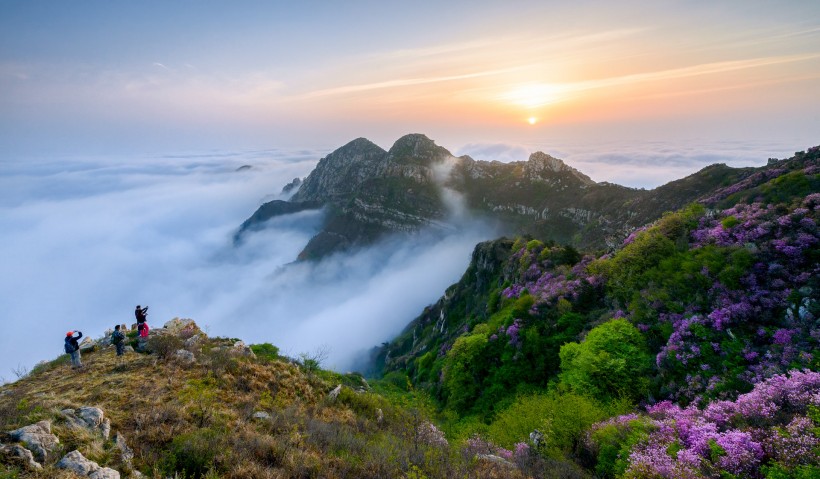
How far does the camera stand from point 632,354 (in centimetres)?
2217

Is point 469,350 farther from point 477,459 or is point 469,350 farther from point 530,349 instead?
point 477,459

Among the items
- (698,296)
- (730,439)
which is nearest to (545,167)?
(698,296)

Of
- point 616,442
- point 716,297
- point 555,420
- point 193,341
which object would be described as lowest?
point 555,420

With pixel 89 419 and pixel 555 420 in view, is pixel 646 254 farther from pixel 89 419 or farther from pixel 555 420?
pixel 89 419

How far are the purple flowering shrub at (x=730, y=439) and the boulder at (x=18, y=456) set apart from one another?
1759 cm

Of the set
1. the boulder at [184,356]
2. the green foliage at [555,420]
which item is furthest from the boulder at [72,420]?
the green foliage at [555,420]

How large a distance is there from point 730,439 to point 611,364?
10.7 meters

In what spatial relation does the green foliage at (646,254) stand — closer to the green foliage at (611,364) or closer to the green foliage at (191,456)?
the green foliage at (611,364)

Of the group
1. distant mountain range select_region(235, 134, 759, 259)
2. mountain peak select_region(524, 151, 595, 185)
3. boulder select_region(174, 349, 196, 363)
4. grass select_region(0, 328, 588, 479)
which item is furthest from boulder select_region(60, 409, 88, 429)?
mountain peak select_region(524, 151, 595, 185)

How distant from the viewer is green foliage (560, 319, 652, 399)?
21.1 m

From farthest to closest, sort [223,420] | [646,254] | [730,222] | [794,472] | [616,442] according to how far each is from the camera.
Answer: [646,254] → [730,222] → [616,442] → [223,420] → [794,472]

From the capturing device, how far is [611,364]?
71.8 ft

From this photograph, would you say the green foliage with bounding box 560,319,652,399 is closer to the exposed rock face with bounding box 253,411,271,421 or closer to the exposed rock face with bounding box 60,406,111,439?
the exposed rock face with bounding box 253,411,271,421

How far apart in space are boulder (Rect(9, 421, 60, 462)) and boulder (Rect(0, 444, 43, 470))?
1.04 feet
